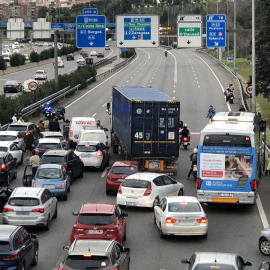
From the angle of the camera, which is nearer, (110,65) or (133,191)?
(133,191)

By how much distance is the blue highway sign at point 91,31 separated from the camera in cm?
5372

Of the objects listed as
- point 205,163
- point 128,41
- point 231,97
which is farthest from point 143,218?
point 231,97

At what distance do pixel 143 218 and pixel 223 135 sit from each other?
13.3ft

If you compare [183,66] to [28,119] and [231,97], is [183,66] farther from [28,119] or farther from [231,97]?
[28,119]

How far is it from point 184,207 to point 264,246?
9.36 ft

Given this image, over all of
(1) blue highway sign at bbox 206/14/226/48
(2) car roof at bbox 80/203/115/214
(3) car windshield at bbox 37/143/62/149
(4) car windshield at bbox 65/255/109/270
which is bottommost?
(3) car windshield at bbox 37/143/62/149

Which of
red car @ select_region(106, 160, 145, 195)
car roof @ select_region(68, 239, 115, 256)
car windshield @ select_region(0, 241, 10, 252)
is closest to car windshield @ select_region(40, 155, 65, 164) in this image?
red car @ select_region(106, 160, 145, 195)

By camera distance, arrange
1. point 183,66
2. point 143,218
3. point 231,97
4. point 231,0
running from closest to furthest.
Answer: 1. point 143,218
2. point 231,97
3. point 183,66
4. point 231,0

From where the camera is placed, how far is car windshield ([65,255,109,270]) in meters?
15.5

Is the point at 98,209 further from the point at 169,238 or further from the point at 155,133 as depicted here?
the point at 155,133

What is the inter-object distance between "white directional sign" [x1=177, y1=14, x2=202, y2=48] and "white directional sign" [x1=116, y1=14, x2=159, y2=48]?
1570 millimetres

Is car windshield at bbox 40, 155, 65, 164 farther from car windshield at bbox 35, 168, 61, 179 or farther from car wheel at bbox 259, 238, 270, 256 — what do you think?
car wheel at bbox 259, 238, 270, 256

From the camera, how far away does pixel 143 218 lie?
26375mm

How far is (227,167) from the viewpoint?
2664 centimetres
